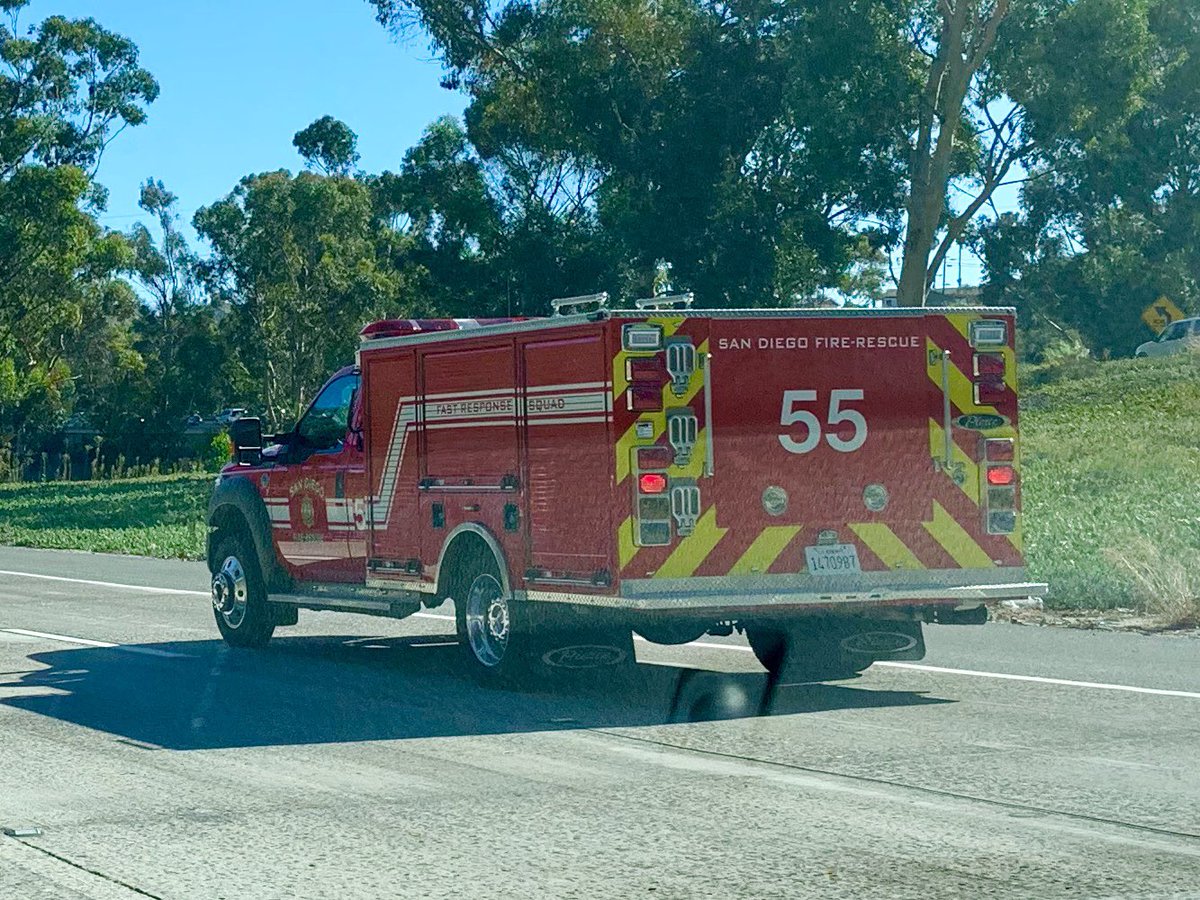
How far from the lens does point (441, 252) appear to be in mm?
46688

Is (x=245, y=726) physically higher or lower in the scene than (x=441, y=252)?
lower

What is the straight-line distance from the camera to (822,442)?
446 inches

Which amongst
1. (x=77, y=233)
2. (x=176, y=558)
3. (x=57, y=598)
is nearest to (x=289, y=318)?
(x=77, y=233)

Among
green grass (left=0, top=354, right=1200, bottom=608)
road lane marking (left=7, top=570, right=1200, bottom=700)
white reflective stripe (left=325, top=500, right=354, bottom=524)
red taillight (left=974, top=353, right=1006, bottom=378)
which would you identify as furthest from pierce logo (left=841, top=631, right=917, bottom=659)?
green grass (left=0, top=354, right=1200, bottom=608)

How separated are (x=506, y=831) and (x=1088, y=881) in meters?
2.29

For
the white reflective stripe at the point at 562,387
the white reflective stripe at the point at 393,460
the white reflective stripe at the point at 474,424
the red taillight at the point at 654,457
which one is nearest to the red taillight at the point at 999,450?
the red taillight at the point at 654,457

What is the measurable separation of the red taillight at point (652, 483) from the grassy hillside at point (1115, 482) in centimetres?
592

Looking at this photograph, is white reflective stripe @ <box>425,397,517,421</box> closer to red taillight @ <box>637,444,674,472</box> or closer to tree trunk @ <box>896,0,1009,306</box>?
red taillight @ <box>637,444,674,472</box>

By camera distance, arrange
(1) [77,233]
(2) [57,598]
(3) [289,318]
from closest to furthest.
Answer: (2) [57,598]
(1) [77,233]
(3) [289,318]

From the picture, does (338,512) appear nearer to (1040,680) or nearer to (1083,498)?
(1040,680)

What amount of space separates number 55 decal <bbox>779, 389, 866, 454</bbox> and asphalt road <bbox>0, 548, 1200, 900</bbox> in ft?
4.95

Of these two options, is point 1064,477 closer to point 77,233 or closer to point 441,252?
point 441,252

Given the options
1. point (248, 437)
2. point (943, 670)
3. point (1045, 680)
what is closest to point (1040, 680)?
point (1045, 680)

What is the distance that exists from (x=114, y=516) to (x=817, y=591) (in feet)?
99.6
